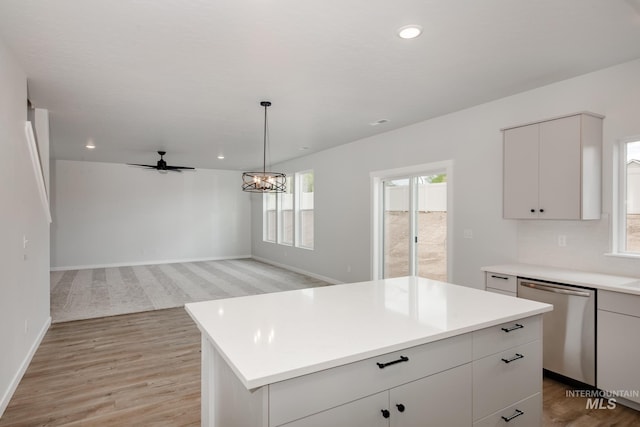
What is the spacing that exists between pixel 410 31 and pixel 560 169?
182 cm

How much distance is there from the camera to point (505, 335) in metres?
1.72

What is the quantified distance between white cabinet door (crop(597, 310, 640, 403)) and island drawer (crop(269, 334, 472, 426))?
69.2 inches

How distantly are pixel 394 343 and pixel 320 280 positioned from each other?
5772 millimetres

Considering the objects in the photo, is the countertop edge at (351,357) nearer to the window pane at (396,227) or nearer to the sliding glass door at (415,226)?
the sliding glass door at (415,226)

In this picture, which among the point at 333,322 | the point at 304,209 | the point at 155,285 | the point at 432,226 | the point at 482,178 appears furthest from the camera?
the point at 304,209

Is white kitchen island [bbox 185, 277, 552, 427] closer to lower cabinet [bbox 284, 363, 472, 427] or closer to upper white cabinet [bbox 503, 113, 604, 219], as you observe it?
lower cabinet [bbox 284, 363, 472, 427]

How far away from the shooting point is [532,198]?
3.28 meters

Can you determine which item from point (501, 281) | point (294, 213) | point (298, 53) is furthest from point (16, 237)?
point (294, 213)

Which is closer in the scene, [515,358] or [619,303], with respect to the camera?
[515,358]

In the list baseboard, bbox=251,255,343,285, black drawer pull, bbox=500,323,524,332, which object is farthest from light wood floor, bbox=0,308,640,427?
baseboard, bbox=251,255,343,285

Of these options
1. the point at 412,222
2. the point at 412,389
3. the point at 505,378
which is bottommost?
the point at 505,378

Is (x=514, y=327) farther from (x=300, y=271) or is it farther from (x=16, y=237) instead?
(x=300, y=271)

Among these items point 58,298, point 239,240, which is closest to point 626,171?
point 58,298

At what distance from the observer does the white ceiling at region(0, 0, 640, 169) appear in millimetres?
2199
